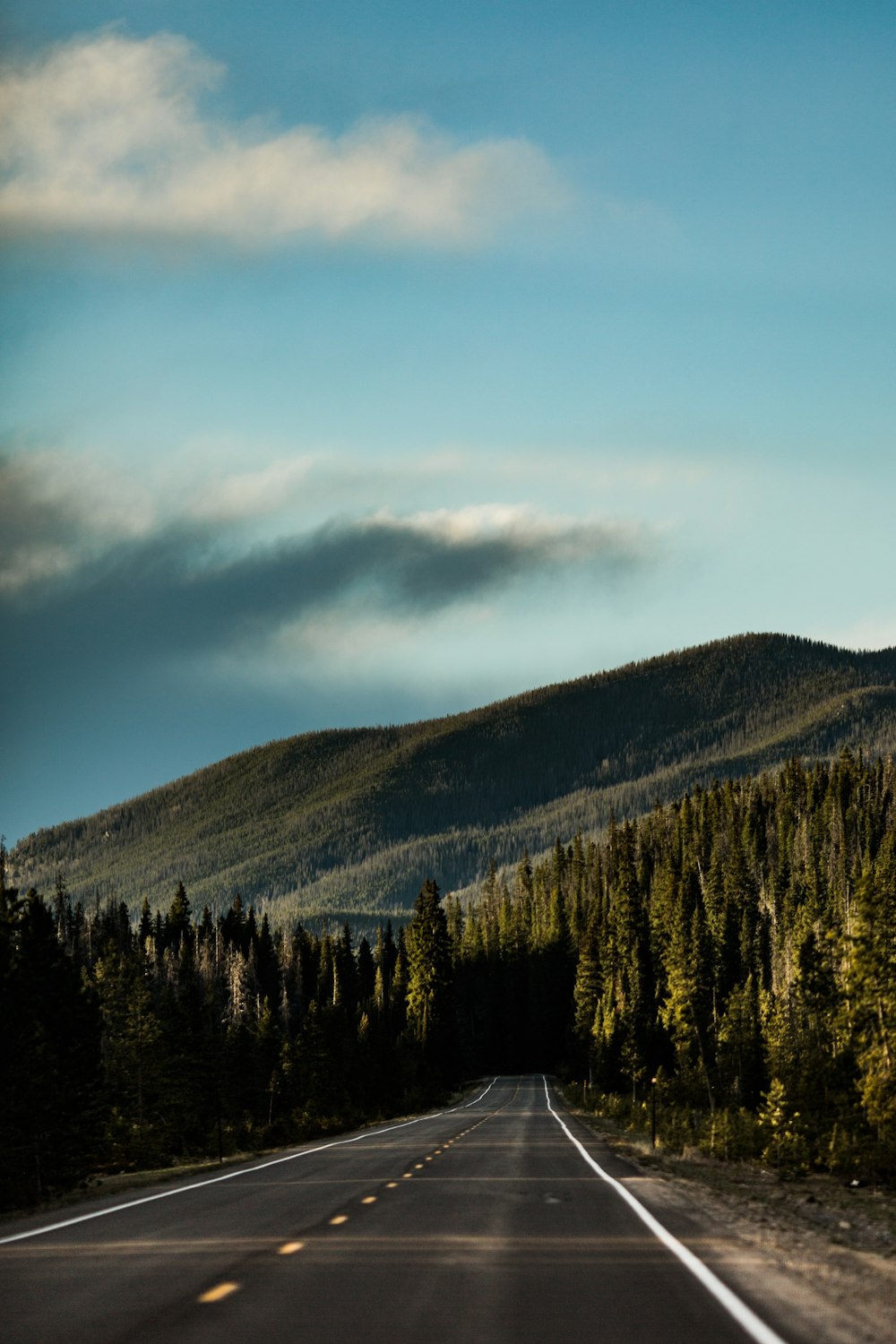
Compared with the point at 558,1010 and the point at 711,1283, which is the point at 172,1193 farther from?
the point at 558,1010

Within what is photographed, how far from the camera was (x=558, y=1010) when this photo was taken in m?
176

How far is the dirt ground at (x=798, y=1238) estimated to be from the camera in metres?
11.3

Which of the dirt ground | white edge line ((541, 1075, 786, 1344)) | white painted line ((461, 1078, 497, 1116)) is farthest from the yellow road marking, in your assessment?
white painted line ((461, 1078, 497, 1116))

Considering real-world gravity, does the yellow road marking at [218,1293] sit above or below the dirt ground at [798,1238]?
above

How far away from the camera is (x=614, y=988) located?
5074 inches

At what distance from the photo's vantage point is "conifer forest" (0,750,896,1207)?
3988cm

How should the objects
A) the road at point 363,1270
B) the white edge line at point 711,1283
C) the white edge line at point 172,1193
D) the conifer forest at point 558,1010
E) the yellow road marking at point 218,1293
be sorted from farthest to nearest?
the conifer forest at point 558,1010 < the white edge line at point 172,1193 < the yellow road marking at point 218,1293 < the road at point 363,1270 < the white edge line at point 711,1283

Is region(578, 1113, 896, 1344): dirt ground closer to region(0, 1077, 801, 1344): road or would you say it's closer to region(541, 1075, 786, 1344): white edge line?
region(541, 1075, 786, 1344): white edge line

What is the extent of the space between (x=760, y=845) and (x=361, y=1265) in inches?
5860

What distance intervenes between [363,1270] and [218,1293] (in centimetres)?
192

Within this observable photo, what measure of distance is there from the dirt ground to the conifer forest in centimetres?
429

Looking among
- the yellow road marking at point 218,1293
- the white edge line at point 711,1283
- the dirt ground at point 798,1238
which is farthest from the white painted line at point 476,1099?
the yellow road marking at point 218,1293

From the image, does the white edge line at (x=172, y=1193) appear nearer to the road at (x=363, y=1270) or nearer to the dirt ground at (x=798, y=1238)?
the road at (x=363, y=1270)

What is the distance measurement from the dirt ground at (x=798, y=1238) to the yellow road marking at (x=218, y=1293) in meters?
A: 4.46
